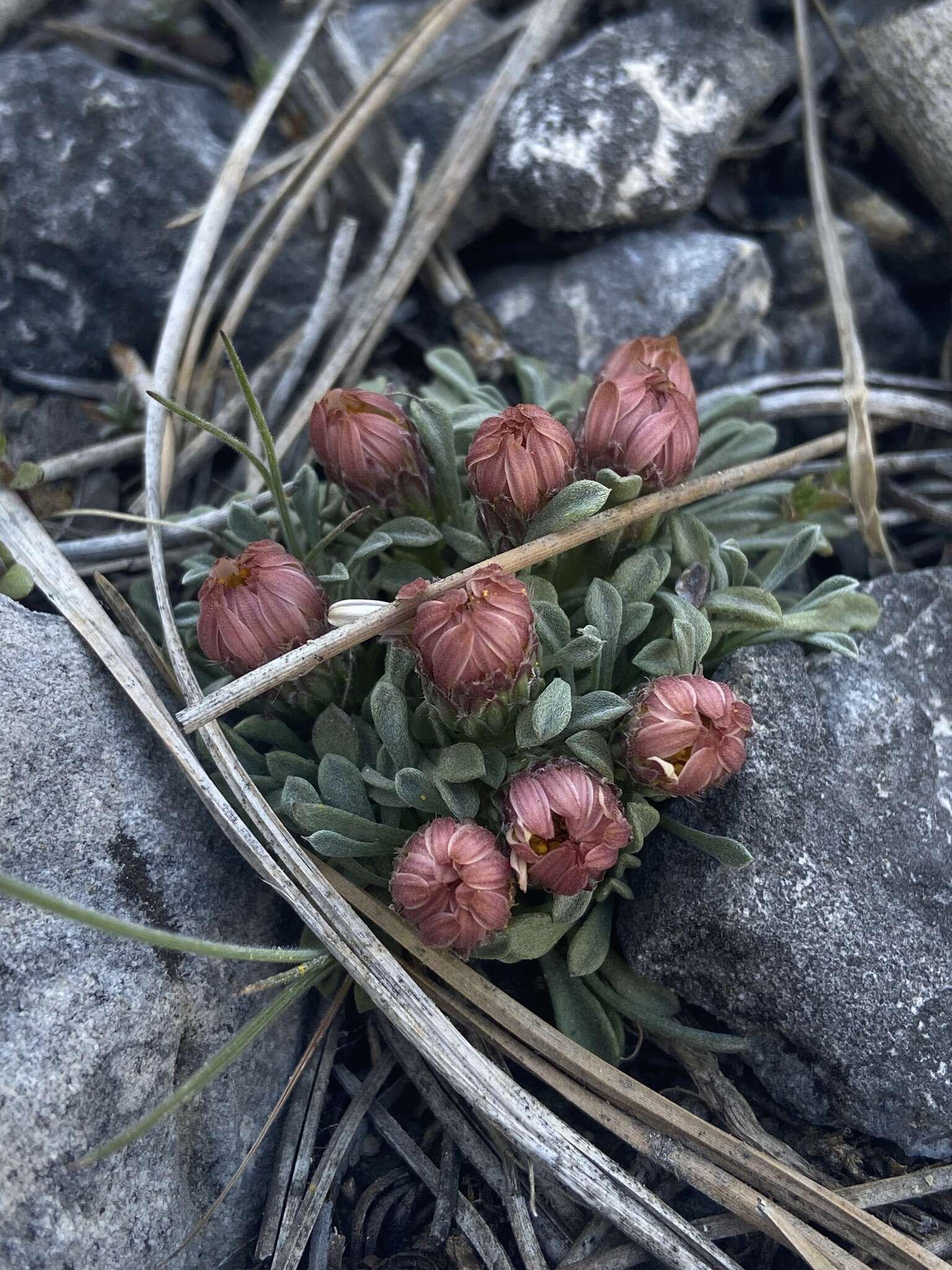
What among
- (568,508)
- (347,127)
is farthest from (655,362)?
(347,127)

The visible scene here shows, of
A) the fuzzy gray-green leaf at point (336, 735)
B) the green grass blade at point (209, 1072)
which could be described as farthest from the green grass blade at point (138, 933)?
the fuzzy gray-green leaf at point (336, 735)

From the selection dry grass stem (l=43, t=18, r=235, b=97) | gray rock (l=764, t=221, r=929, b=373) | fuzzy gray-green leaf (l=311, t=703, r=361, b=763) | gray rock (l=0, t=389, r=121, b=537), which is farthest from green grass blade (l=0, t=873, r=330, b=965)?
dry grass stem (l=43, t=18, r=235, b=97)

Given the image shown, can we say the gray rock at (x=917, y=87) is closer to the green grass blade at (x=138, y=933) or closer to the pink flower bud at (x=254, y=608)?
the pink flower bud at (x=254, y=608)

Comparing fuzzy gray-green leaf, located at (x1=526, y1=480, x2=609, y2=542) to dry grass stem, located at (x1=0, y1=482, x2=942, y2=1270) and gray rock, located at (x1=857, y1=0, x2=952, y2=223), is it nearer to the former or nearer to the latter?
dry grass stem, located at (x1=0, y1=482, x2=942, y2=1270)

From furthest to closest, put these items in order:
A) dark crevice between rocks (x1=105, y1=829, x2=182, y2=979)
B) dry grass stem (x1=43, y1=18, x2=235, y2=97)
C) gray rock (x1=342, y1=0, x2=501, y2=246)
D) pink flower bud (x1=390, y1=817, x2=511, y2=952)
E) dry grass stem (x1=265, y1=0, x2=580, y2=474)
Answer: dry grass stem (x1=43, y1=18, x2=235, y2=97) < gray rock (x1=342, y1=0, x2=501, y2=246) < dry grass stem (x1=265, y1=0, x2=580, y2=474) < dark crevice between rocks (x1=105, y1=829, x2=182, y2=979) < pink flower bud (x1=390, y1=817, x2=511, y2=952)

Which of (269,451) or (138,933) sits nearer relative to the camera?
(138,933)

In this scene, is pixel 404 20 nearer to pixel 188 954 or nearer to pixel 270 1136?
pixel 188 954

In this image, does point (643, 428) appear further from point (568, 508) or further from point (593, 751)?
point (593, 751)
